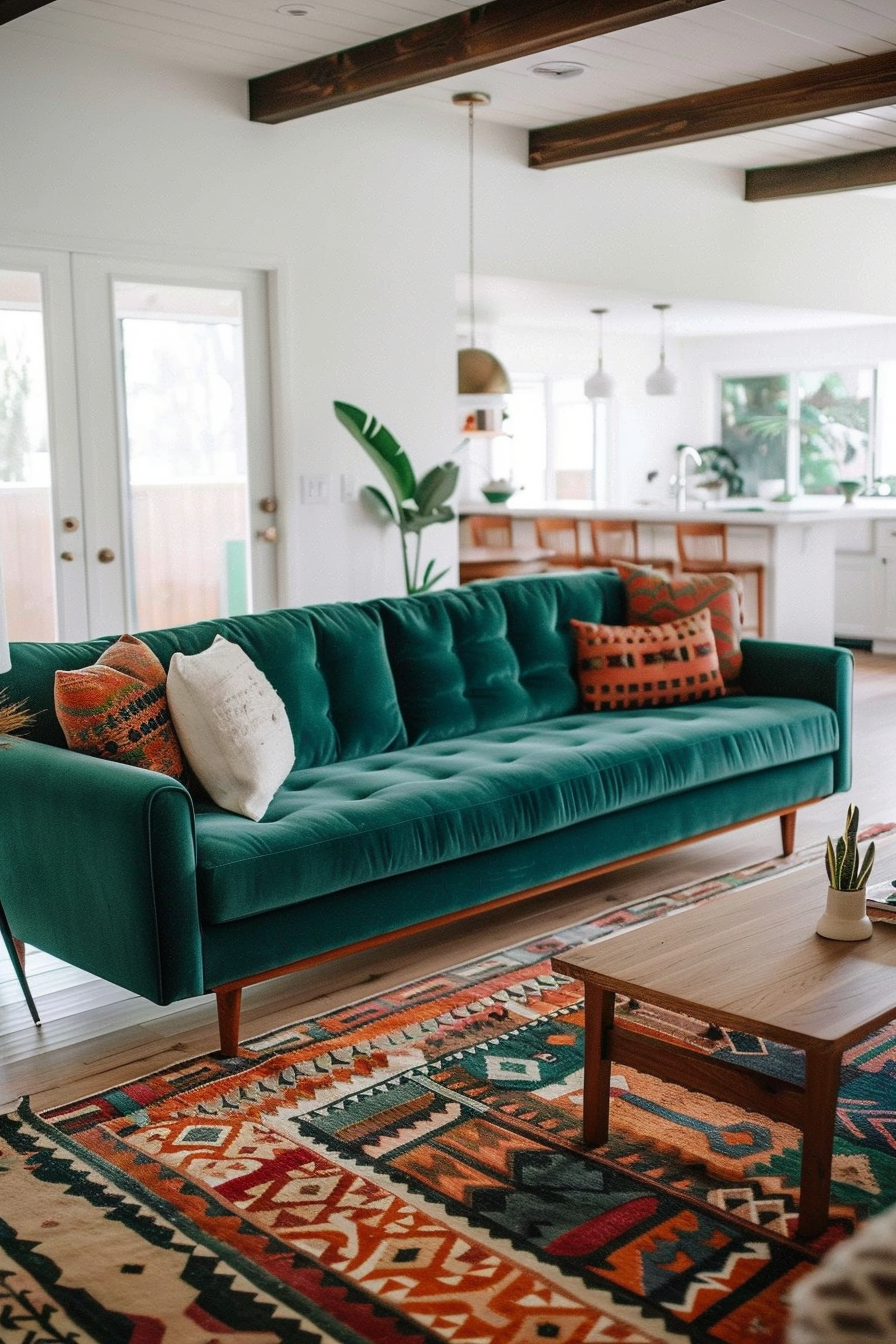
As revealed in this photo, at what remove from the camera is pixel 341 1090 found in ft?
9.27

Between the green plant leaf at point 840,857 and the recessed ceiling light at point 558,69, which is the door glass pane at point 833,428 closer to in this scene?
the recessed ceiling light at point 558,69

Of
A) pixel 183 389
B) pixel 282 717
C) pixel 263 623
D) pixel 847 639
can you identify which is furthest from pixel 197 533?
pixel 847 639

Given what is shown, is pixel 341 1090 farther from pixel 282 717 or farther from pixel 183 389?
pixel 183 389

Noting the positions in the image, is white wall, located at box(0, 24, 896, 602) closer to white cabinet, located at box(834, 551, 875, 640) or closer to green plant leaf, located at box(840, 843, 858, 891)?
white cabinet, located at box(834, 551, 875, 640)

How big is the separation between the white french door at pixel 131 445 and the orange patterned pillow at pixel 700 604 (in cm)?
166

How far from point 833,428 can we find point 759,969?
30.2ft

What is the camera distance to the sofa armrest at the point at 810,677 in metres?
4.58

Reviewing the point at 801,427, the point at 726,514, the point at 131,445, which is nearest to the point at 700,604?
the point at 131,445

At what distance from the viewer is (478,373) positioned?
245 inches

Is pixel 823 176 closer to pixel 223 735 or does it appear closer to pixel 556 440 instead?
pixel 556 440

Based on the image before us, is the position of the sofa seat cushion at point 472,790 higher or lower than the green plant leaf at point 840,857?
lower

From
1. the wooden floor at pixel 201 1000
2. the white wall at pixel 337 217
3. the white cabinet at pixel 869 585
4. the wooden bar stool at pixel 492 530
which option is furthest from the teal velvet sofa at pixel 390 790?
the white cabinet at pixel 869 585

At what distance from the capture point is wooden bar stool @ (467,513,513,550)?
9.48m

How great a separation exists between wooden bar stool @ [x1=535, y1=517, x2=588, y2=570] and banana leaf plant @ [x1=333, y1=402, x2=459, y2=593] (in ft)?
8.90
